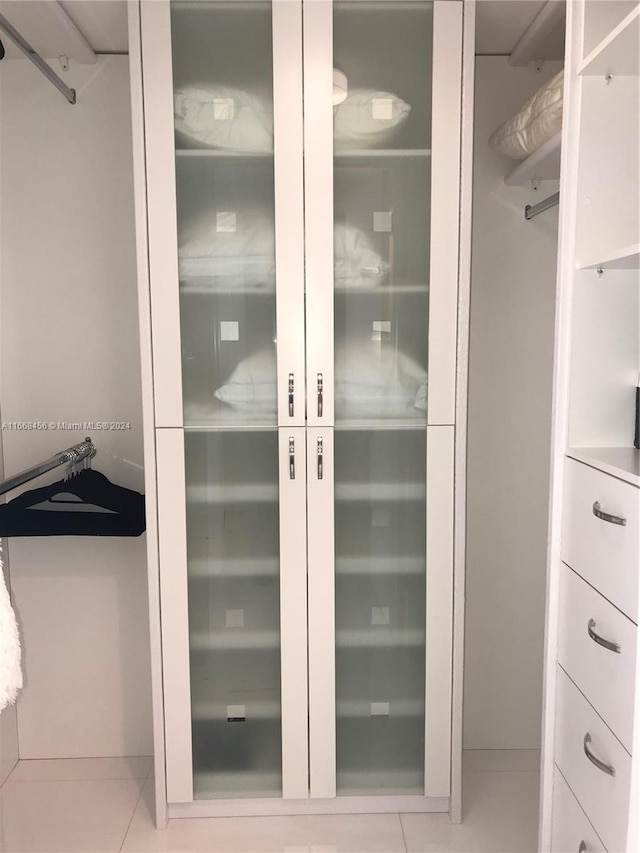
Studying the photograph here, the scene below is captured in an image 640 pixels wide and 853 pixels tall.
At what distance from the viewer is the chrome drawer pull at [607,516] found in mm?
1393

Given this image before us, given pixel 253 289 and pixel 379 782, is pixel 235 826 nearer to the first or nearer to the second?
pixel 379 782

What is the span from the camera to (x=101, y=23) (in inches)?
82.1

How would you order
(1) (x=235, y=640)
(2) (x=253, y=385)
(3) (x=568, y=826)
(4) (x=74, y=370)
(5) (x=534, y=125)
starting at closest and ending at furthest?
(3) (x=568, y=826)
(5) (x=534, y=125)
(2) (x=253, y=385)
(1) (x=235, y=640)
(4) (x=74, y=370)

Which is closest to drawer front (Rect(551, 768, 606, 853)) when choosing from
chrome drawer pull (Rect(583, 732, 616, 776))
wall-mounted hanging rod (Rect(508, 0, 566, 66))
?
chrome drawer pull (Rect(583, 732, 616, 776))

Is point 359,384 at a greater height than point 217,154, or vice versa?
point 217,154

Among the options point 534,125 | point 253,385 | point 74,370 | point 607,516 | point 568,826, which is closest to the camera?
point 607,516

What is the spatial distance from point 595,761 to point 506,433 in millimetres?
1218

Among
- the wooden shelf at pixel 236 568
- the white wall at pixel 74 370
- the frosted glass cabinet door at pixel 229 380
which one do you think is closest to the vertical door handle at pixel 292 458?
the frosted glass cabinet door at pixel 229 380

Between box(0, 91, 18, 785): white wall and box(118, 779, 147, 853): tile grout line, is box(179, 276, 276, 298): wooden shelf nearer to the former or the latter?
box(0, 91, 18, 785): white wall

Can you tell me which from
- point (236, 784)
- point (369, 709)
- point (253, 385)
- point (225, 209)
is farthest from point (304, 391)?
point (236, 784)

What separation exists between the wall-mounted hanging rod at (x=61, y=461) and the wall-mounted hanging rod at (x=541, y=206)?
5.34ft

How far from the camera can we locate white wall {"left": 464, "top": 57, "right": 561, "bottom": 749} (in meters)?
2.40

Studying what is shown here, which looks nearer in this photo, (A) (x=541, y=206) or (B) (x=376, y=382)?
(B) (x=376, y=382)

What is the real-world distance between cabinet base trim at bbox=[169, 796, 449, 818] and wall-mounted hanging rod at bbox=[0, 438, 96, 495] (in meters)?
1.13
